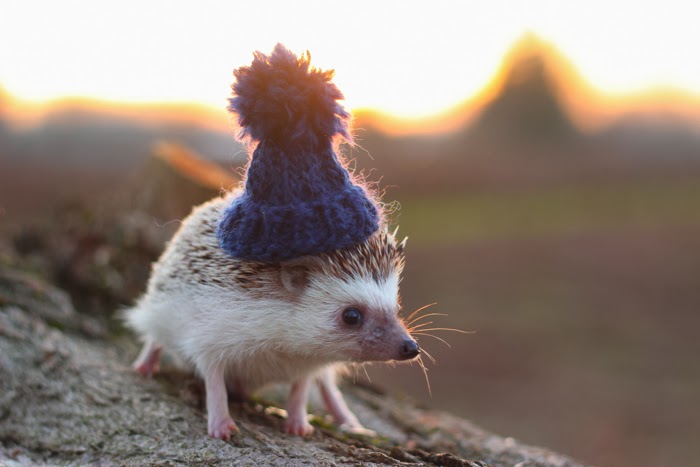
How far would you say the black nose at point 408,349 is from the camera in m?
3.59

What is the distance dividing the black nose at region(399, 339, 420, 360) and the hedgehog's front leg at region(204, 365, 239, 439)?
3.43 ft

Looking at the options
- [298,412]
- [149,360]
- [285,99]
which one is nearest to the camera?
[285,99]

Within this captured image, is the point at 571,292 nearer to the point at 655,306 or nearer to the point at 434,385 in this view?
the point at 655,306

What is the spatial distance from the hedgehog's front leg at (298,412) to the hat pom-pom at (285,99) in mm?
1699

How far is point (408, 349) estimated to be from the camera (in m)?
3.60

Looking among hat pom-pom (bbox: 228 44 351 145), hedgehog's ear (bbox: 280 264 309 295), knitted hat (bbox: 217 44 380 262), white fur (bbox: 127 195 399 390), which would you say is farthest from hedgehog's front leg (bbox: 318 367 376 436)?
hat pom-pom (bbox: 228 44 351 145)

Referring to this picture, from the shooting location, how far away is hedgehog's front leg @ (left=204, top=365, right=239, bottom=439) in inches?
142

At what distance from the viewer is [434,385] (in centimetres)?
1281

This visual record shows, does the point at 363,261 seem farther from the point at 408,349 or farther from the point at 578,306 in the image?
the point at 578,306

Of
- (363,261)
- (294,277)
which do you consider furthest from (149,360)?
(363,261)

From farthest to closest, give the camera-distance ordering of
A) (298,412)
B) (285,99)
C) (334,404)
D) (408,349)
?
1. (334,404)
2. (298,412)
3. (408,349)
4. (285,99)

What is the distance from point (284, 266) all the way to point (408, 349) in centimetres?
86

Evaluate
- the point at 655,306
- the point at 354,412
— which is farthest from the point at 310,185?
the point at 655,306

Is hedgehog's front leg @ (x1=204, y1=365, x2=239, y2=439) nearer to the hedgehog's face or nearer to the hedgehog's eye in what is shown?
the hedgehog's face
